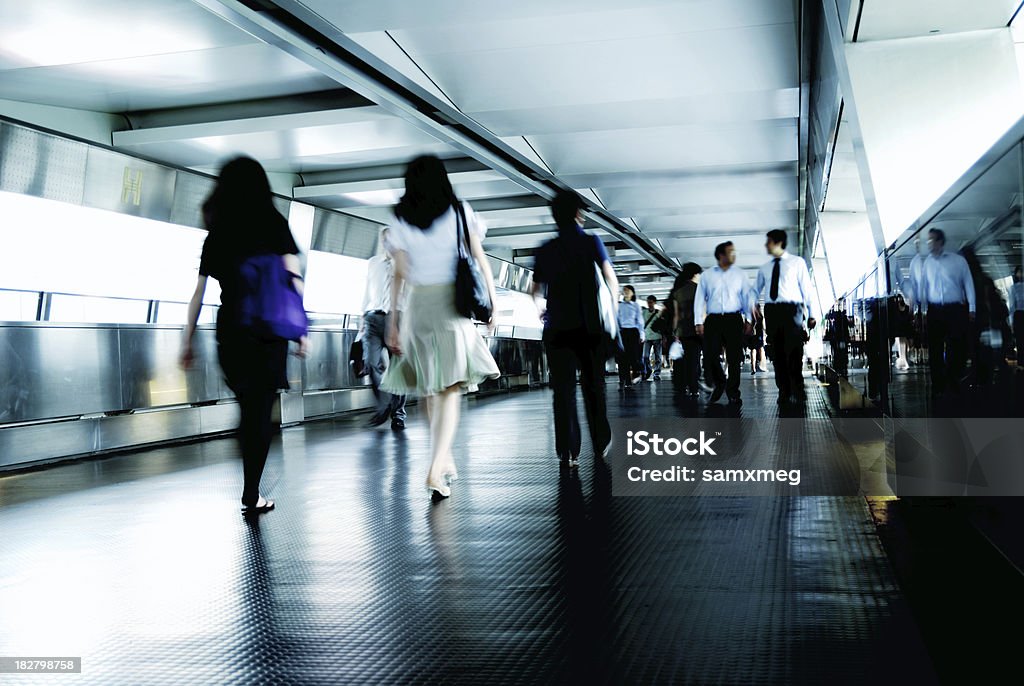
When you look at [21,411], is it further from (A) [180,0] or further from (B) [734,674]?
(B) [734,674]

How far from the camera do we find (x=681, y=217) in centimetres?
2189

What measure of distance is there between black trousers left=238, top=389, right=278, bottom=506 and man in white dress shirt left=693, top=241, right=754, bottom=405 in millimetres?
6430

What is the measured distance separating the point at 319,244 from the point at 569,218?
433 inches

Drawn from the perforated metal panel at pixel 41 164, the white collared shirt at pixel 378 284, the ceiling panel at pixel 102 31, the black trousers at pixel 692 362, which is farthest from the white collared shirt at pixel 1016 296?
the black trousers at pixel 692 362

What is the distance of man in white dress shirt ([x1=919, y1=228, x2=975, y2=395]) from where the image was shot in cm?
301

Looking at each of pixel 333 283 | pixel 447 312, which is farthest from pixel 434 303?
pixel 333 283

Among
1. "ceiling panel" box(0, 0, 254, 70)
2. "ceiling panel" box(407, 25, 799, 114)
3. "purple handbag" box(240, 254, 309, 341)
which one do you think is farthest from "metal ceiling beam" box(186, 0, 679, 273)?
"purple handbag" box(240, 254, 309, 341)

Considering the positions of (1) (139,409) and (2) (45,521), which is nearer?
(2) (45,521)

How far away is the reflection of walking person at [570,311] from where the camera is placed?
19.2ft

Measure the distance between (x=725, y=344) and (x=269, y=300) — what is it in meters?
6.91

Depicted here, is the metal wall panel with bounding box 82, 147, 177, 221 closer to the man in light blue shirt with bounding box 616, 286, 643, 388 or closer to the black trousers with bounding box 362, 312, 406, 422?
the black trousers with bounding box 362, 312, 406, 422

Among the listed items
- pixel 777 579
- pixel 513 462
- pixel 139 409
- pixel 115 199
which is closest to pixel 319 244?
pixel 115 199

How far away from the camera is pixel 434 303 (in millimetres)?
4836

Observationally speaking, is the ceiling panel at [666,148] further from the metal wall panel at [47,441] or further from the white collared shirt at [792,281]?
the metal wall panel at [47,441]
